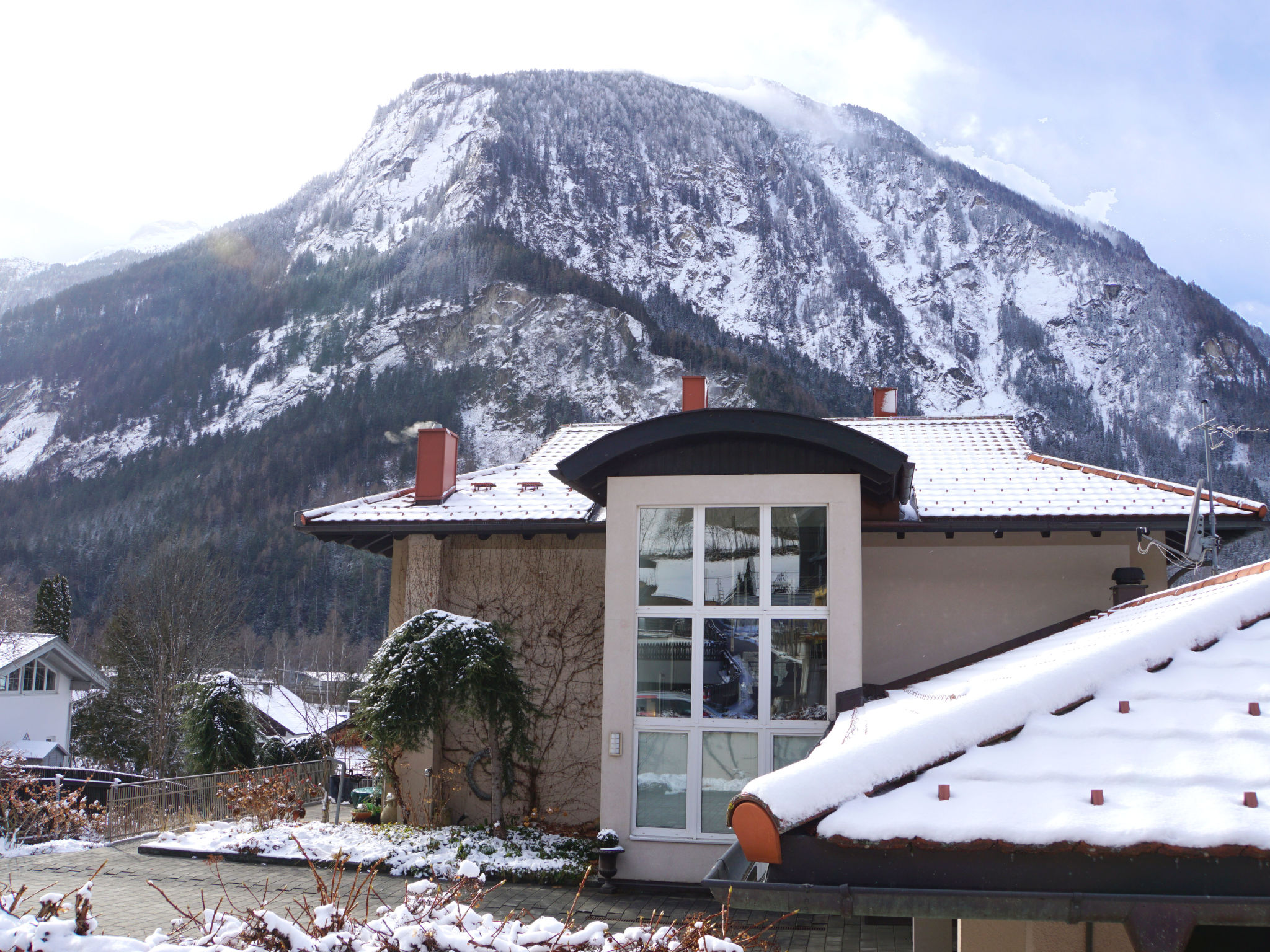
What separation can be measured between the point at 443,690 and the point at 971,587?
22.5 feet

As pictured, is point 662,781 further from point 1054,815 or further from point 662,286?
point 662,286

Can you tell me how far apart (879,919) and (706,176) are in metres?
179

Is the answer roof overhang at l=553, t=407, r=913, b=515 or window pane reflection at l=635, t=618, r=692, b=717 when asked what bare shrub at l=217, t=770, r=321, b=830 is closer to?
window pane reflection at l=635, t=618, r=692, b=717

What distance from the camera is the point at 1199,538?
32.2 ft

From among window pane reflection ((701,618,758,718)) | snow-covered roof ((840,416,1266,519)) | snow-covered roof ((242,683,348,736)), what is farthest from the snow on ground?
snow-covered roof ((242,683,348,736))

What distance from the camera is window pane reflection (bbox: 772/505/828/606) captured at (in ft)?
34.1

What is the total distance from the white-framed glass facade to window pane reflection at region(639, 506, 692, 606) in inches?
0.6

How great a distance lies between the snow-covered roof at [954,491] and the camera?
37.2 feet

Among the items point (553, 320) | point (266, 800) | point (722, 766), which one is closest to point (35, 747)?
point (266, 800)

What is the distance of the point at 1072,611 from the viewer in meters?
11.7

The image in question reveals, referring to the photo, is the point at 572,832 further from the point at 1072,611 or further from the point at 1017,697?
the point at 1017,697

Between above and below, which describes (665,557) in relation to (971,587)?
above

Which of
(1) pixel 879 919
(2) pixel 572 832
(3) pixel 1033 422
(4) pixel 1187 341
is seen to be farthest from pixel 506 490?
(4) pixel 1187 341

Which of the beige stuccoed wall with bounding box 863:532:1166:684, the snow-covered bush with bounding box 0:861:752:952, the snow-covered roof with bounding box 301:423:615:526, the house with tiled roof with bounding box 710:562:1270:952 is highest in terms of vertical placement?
the snow-covered roof with bounding box 301:423:615:526
